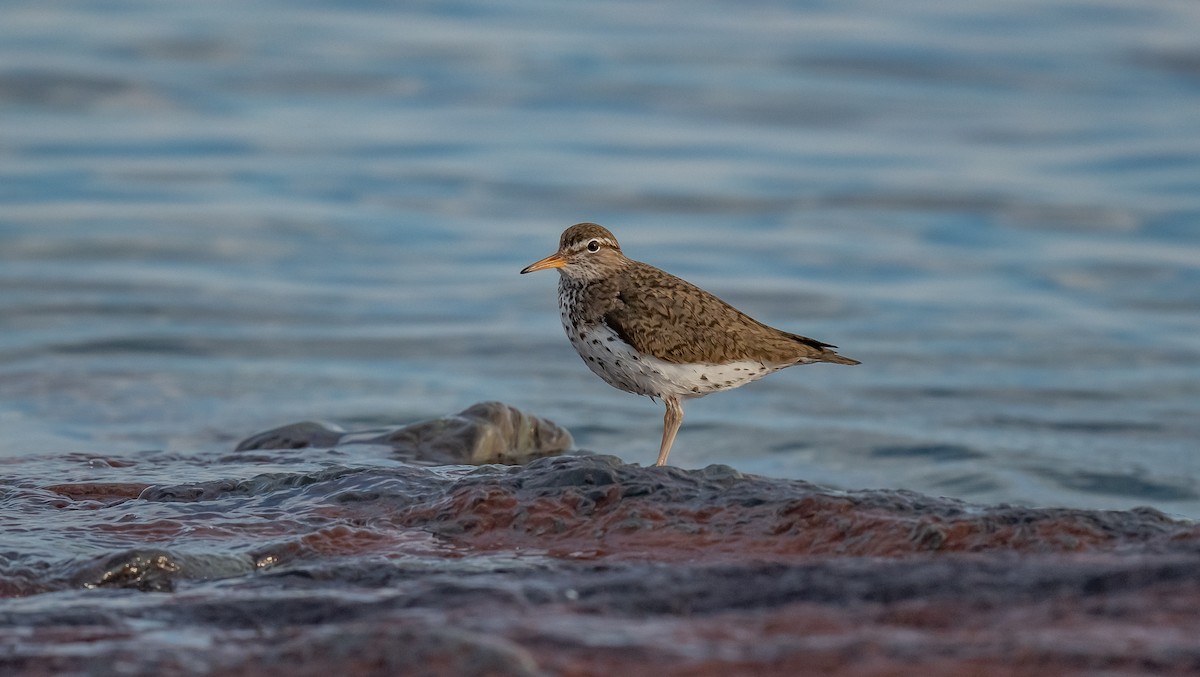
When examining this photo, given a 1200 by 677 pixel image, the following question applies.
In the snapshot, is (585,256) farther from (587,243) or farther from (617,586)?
(617,586)

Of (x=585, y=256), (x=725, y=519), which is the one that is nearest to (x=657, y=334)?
(x=585, y=256)

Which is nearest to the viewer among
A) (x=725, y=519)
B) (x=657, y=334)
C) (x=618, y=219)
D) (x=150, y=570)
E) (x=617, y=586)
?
(x=617, y=586)

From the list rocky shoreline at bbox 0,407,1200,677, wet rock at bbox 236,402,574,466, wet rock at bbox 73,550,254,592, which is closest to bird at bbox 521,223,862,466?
wet rock at bbox 236,402,574,466

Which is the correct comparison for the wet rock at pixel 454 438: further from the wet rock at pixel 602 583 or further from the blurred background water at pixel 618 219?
the wet rock at pixel 602 583

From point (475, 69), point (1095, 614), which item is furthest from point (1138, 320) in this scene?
point (475, 69)

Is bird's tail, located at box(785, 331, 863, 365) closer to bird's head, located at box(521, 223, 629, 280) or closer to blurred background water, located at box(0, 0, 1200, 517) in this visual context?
bird's head, located at box(521, 223, 629, 280)

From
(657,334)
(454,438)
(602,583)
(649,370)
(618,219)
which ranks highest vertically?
(618,219)

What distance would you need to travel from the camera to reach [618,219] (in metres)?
17.4

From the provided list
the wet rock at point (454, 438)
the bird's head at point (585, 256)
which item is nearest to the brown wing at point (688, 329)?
the bird's head at point (585, 256)

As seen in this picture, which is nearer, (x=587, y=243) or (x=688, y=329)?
(x=688, y=329)

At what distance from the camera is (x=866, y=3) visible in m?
28.3

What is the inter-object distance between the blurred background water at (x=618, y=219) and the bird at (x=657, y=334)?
226cm

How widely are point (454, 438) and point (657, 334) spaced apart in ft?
5.17

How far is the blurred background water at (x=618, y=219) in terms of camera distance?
11797 millimetres
